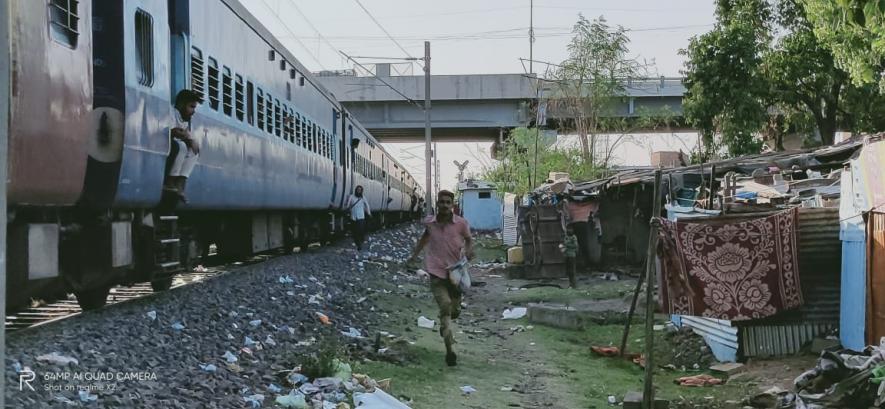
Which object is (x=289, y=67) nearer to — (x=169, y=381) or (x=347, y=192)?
(x=347, y=192)

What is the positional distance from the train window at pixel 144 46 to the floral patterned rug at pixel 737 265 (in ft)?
15.7

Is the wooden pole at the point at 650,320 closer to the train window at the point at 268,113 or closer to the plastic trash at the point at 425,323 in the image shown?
the plastic trash at the point at 425,323

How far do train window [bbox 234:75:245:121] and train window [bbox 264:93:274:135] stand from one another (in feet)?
4.36

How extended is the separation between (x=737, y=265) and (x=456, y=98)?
94.8 ft

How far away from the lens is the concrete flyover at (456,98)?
35.8 metres

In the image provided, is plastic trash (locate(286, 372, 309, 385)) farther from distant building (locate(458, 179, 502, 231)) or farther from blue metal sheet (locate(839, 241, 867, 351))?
distant building (locate(458, 179, 502, 231))

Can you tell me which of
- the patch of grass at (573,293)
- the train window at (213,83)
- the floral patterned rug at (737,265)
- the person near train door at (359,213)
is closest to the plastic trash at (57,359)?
the train window at (213,83)

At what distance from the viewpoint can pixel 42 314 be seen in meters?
7.97

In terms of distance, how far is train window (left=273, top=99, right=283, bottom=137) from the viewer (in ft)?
45.0

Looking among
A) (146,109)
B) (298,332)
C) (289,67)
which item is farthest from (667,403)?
(289,67)

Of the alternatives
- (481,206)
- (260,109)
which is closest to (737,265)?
(260,109)

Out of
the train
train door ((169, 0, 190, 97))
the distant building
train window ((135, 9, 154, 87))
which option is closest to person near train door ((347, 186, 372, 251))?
the train

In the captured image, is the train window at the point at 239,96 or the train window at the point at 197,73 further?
the train window at the point at 239,96

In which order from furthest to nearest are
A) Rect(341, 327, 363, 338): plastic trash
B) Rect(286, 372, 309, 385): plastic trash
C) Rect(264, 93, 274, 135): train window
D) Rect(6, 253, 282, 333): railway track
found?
1. Rect(264, 93, 274, 135): train window
2. Rect(341, 327, 363, 338): plastic trash
3. Rect(6, 253, 282, 333): railway track
4. Rect(286, 372, 309, 385): plastic trash
